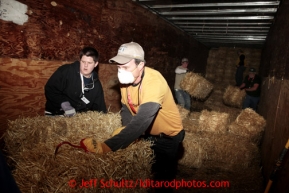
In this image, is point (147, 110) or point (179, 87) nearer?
point (147, 110)

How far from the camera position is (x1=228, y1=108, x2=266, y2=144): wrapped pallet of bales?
18.0 ft

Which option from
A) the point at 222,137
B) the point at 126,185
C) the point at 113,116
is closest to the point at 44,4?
the point at 113,116

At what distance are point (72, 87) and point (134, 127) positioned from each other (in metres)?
2.07

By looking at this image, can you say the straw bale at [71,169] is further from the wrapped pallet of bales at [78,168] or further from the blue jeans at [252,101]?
the blue jeans at [252,101]

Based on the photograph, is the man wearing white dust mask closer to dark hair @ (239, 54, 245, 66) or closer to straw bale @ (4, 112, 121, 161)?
straw bale @ (4, 112, 121, 161)

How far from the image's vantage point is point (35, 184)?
162cm

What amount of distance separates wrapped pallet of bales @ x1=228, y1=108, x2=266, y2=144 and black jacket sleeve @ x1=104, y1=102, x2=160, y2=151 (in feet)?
15.4

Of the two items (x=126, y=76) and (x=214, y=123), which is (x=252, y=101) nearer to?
(x=214, y=123)

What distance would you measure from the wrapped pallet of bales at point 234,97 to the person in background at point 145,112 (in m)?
7.90

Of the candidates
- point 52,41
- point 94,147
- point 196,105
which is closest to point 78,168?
point 94,147

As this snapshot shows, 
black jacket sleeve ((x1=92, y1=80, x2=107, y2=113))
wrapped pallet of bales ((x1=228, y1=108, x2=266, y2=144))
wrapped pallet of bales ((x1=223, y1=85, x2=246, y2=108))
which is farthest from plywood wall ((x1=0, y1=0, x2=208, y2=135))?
wrapped pallet of bales ((x1=223, y1=85, x2=246, y2=108))

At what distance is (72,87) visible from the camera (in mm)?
3629

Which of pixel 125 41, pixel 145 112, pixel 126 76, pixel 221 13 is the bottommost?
pixel 145 112

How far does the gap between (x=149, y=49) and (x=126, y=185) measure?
563cm
